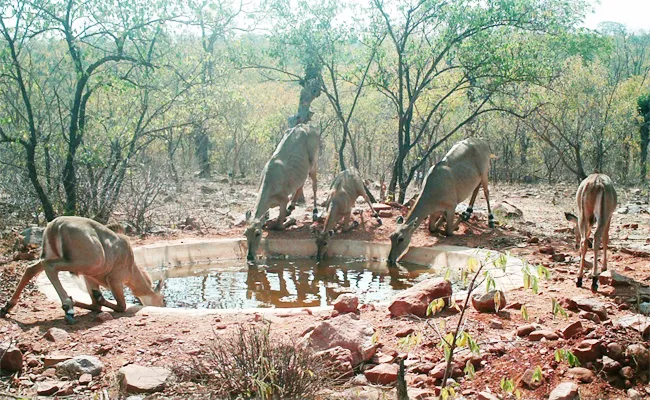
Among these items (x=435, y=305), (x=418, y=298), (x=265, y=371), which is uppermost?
→ (x=435, y=305)

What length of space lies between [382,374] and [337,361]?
15.9 inches

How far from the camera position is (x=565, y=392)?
4777 mm

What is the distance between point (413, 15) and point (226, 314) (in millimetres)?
10898

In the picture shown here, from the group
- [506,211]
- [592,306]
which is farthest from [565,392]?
[506,211]

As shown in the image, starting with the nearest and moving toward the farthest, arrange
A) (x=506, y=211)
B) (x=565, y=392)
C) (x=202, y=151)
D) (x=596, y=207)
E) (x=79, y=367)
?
(x=565, y=392) → (x=79, y=367) → (x=596, y=207) → (x=506, y=211) → (x=202, y=151)

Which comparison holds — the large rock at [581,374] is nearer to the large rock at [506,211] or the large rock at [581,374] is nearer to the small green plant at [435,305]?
the small green plant at [435,305]

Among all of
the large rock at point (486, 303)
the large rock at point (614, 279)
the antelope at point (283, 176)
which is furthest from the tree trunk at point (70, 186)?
the large rock at point (614, 279)

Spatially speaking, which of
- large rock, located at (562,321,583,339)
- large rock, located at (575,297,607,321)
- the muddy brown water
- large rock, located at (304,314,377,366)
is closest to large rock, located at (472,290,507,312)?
large rock, located at (575,297,607,321)

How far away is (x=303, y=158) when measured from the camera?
14875 mm

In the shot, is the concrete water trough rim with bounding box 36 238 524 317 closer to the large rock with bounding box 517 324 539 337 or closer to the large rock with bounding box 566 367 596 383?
the large rock with bounding box 517 324 539 337

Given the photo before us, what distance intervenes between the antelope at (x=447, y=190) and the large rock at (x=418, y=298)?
485 centimetres

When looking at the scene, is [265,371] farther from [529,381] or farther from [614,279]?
[614,279]

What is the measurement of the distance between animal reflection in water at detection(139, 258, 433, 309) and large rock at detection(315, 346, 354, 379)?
3624mm

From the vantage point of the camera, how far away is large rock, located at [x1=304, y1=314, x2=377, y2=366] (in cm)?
574
